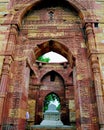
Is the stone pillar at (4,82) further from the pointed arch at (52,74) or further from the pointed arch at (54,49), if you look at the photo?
the pointed arch at (52,74)

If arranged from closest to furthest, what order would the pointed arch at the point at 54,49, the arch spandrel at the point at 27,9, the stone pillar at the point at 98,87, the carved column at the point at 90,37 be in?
the stone pillar at the point at 98,87 → the carved column at the point at 90,37 → the pointed arch at the point at 54,49 → the arch spandrel at the point at 27,9

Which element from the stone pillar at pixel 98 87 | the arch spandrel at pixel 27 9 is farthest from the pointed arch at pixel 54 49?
the arch spandrel at pixel 27 9

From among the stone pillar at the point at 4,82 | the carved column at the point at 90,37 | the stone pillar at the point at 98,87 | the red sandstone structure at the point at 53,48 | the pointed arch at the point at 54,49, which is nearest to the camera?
the stone pillar at the point at 98,87

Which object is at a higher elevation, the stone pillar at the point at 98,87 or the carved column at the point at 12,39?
the carved column at the point at 12,39

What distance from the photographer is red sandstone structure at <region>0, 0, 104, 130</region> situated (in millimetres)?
5714

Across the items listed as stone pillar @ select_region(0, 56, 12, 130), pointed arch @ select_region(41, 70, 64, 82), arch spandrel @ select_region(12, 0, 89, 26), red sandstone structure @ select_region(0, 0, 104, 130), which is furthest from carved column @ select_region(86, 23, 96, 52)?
pointed arch @ select_region(41, 70, 64, 82)

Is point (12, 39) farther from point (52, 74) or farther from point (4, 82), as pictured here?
point (52, 74)

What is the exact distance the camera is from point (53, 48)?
778 centimetres

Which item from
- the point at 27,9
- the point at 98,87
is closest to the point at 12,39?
the point at 27,9

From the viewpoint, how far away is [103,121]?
5156 millimetres

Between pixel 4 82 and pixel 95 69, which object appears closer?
pixel 4 82

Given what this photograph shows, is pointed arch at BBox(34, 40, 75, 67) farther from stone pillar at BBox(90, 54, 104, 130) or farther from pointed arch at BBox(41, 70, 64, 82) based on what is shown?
pointed arch at BBox(41, 70, 64, 82)

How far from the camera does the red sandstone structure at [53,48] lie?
571cm

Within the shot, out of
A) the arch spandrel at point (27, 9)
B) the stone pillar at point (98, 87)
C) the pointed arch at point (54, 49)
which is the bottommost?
the stone pillar at point (98, 87)
